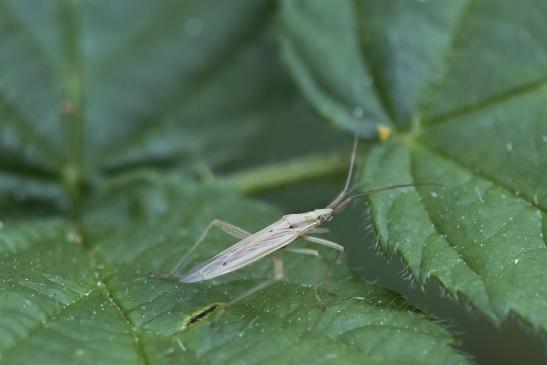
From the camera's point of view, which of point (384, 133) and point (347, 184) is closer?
point (347, 184)

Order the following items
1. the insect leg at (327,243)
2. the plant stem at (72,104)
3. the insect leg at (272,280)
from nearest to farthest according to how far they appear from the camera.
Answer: the insect leg at (272,280) → the insect leg at (327,243) → the plant stem at (72,104)

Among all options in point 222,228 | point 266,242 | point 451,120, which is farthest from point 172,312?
point 451,120

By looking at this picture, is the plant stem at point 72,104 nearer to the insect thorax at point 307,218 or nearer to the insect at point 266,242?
the insect at point 266,242

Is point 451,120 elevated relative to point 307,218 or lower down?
elevated

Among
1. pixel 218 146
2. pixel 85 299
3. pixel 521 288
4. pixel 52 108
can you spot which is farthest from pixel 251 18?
pixel 521 288

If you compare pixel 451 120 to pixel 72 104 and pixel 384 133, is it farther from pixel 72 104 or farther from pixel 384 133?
pixel 72 104

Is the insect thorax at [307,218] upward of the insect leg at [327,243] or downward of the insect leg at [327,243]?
upward

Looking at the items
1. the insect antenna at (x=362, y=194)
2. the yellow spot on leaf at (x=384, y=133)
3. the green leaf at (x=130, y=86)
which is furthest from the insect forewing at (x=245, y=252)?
the green leaf at (x=130, y=86)

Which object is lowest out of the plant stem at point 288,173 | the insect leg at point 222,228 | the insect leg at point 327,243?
the insect leg at point 327,243

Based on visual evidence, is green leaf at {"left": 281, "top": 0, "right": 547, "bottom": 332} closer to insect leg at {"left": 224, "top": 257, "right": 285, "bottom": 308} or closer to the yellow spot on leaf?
the yellow spot on leaf
